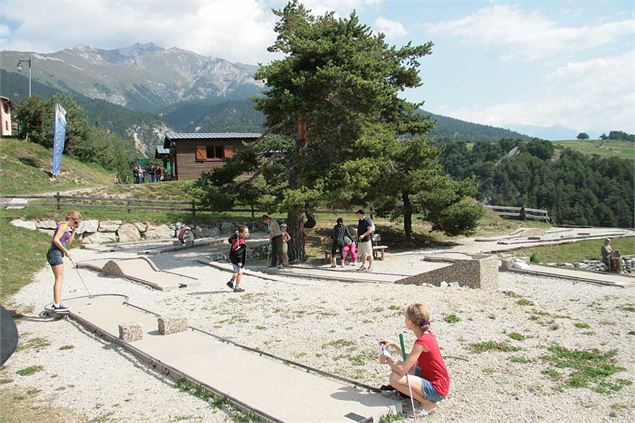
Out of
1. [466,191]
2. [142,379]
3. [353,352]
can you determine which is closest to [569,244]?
[466,191]

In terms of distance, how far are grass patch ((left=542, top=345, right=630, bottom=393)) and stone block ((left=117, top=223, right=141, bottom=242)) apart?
22951mm

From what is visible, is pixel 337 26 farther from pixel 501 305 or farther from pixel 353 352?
pixel 353 352

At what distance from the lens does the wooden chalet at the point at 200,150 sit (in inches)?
1502

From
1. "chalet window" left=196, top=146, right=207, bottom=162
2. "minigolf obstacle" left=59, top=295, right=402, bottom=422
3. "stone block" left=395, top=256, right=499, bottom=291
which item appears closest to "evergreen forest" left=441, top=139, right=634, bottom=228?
"chalet window" left=196, top=146, right=207, bottom=162

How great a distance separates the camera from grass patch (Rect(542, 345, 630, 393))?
6457 mm

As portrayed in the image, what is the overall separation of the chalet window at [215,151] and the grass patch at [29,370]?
32.1 m

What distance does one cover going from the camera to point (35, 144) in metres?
38.6

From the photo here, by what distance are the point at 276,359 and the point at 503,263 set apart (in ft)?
40.8

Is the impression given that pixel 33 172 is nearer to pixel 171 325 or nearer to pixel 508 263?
pixel 171 325

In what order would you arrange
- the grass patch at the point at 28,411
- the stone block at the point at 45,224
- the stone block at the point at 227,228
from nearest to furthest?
the grass patch at the point at 28,411
the stone block at the point at 45,224
the stone block at the point at 227,228

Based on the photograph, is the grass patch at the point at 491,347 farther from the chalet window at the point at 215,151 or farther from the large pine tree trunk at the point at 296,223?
the chalet window at the point at 215,151

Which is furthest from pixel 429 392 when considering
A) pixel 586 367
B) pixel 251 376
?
pixel 586 367

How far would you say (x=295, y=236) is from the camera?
19.4 m

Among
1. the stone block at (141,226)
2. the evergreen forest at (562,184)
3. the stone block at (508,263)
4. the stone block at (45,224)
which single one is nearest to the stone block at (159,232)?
the stone block at (141,226)
